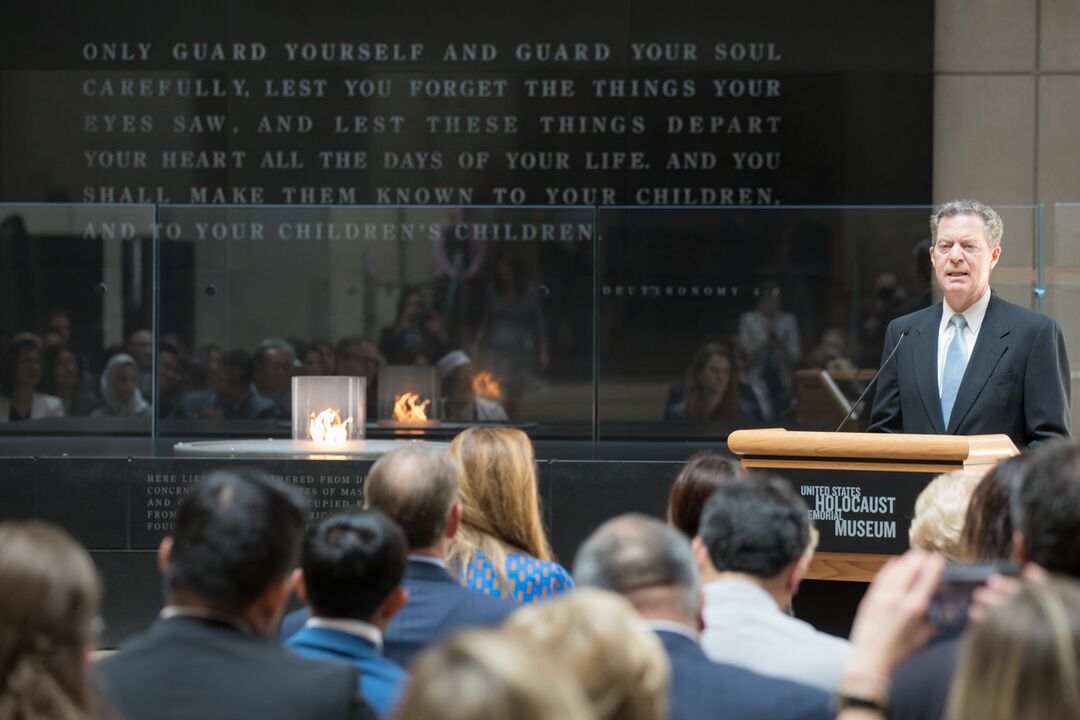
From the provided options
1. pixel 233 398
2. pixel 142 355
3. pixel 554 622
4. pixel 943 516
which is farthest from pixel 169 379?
pixel 554 622

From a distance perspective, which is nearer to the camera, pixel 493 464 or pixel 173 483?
pixel 493 464

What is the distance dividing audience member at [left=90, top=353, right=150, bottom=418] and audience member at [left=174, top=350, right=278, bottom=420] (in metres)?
0.27

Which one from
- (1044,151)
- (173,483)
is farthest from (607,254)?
(1044,151)

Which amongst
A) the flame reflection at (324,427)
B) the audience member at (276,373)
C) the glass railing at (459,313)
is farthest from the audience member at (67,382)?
the flame reflection at (324,427)

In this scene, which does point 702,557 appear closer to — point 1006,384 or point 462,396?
point 1006,384

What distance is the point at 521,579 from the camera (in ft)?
11.6

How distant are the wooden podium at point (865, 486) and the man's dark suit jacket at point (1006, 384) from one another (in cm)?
51

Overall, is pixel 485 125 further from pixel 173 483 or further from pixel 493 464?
pixel 493 464

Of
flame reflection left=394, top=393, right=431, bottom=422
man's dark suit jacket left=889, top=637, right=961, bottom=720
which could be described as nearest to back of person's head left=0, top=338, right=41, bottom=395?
flame reflection left=394, top=393, right=431, bottom=422

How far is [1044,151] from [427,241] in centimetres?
445

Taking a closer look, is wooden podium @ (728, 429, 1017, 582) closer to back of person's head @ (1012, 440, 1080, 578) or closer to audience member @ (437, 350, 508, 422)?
back of person's head @ (1012, 440, 1080, 578)

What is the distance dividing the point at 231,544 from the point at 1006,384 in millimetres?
2938

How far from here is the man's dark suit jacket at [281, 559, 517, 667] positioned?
2.91 meters

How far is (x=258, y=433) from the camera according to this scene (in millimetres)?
7969
